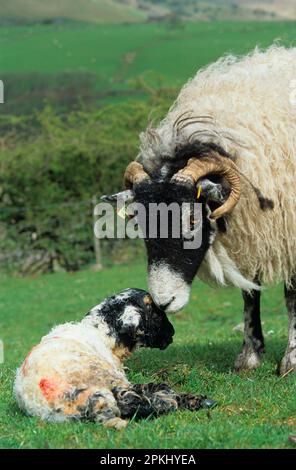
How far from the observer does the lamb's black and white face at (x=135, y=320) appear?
6621 millimetres

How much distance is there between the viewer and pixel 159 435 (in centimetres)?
516

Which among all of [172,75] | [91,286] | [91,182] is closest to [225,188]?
[91,286]

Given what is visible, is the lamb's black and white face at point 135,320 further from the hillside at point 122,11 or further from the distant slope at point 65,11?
the distant slope at point 65,11

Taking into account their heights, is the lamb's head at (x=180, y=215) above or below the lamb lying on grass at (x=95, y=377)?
above

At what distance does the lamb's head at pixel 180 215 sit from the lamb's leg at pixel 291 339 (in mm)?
1067

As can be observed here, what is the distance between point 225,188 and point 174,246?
2.17 ft

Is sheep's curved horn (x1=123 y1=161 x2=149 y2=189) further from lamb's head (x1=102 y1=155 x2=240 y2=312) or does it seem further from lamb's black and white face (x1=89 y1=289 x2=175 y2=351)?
lamb's black and white face (x1=89 y1=289 x2=175 y2=351)

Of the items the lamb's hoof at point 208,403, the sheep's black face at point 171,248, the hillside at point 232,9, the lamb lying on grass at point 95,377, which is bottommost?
the lamb's hoof at point 208,403

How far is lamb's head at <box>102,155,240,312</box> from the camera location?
6609 millimetres

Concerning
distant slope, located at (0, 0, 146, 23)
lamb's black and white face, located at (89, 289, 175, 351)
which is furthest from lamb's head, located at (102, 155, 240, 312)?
distant slope, located at (0, 0, 146, 23)

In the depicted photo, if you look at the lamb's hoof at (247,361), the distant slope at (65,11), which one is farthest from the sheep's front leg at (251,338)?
the distant slope at (65,11)

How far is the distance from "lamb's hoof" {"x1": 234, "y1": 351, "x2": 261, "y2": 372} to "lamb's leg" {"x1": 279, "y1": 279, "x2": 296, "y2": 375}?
43 cm

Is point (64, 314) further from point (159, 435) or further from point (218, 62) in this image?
point (159, 435)

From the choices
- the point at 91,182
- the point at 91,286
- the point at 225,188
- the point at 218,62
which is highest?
the point at 218,62
